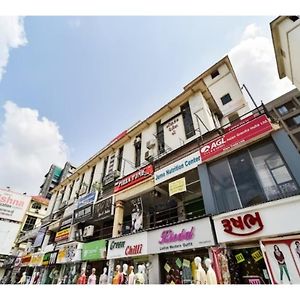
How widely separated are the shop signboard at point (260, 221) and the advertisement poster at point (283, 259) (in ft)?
0.90

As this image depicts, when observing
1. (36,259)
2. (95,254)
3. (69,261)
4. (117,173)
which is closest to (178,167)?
(117,173)

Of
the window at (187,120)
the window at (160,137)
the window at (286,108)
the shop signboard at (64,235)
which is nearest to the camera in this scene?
the window at (187,120)

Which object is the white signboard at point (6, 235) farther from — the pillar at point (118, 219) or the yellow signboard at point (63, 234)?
the pillar at point (118, 219)

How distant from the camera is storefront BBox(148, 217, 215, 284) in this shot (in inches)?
312

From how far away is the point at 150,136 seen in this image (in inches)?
605

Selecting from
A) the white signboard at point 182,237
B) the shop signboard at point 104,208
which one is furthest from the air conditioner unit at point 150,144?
the white signboard at point 182,237

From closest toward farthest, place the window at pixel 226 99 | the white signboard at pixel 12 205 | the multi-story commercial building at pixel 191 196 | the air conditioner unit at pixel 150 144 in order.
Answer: the multi-story commercial building at pixel 191 196
the window at pixel 226 99
the air conditioner unit at pixel 150 144
the white signboard at pixel 12 205

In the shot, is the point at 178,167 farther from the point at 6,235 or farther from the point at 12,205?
the point at 6,235

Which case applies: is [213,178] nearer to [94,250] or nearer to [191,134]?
[191,134]

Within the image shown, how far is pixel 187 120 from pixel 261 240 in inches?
344

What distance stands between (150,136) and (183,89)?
14.5 feet

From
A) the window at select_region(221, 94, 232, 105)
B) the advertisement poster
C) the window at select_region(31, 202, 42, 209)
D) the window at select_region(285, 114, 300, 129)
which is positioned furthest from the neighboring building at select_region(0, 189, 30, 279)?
the window at select_region(285, 114, 300, 129)

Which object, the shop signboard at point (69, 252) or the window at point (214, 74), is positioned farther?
the window at point (214, 74)

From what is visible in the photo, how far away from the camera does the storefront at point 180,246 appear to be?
7.93m
